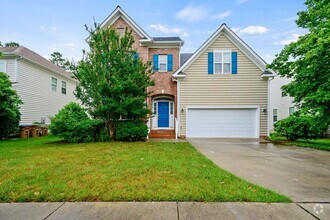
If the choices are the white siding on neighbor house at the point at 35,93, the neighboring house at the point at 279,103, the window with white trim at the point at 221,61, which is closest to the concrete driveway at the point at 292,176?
the window with white trim at the point at 221,61

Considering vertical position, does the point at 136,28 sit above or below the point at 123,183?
above

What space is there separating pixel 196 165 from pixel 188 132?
24.6 ft

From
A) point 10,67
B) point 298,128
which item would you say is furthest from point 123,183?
point 10,67

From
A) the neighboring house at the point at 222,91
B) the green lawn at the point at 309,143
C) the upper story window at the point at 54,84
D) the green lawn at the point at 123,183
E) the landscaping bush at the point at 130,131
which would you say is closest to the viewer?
the green lawn at the point at 123,183

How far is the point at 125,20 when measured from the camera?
1314cm

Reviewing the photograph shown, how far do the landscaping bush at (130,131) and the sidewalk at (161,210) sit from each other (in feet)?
24.0

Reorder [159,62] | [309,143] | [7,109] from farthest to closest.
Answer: [159,62] < [7,109] < [309,143]

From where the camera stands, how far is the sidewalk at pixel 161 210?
2342mm

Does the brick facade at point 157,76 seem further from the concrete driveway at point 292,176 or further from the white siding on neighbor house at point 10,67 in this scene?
the concrete driveway at point 292,176

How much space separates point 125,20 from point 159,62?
3964 mm

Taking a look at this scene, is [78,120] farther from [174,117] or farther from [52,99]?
[52,99]

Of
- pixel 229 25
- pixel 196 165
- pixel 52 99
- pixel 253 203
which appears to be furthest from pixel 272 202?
pixel 52 99

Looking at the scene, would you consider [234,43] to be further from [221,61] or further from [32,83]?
[32,83]

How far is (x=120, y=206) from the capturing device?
8.52ft
